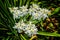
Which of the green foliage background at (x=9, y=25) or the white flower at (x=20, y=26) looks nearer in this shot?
the white flower at (x=20, y=26)

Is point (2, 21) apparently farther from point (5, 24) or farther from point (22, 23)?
point (22, 23)

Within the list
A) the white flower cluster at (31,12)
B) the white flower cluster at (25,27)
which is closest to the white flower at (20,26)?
the white flower cluster at (25,27)

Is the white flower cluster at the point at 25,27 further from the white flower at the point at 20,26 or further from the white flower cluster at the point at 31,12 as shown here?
the white flower cluster at the point at 31,12

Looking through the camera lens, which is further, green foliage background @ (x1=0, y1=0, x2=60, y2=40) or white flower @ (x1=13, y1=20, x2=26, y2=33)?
green foliage background @ (x1=0, y1=0, x2=60, y2=40)

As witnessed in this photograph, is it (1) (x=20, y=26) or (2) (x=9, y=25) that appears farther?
(2) (x=9, y=25)

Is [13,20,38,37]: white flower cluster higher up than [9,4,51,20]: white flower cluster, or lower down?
lower down

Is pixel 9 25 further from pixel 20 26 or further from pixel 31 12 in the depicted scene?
pixel 31 12

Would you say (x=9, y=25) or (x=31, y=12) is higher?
(x=31, y=12)

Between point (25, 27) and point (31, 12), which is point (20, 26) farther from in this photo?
Answer: point (31, 12)

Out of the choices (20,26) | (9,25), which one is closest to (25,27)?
(20,26)

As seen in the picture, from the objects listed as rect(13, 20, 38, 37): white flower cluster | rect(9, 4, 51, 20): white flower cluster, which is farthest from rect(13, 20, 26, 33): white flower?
rect(9, 4, 51, 20): white flower cluster

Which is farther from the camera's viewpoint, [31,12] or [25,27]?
[31,12]

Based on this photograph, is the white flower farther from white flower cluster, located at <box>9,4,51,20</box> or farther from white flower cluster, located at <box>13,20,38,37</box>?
white flower cluster, located at <box>9,4,51,20</box>
